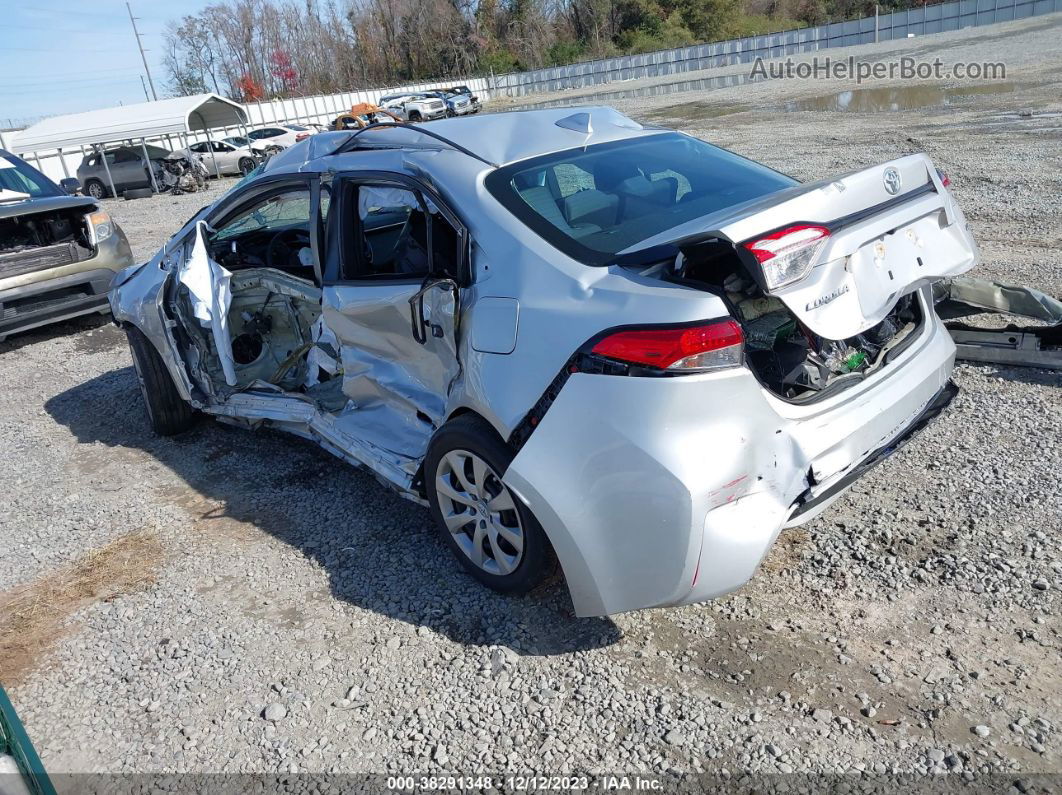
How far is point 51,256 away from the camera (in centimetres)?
772

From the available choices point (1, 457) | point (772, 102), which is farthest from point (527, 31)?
point (1, 457)

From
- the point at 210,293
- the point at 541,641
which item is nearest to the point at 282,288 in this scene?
the point at 210,293

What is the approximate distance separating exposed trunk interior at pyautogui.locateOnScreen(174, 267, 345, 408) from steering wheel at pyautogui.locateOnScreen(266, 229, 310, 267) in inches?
11.8

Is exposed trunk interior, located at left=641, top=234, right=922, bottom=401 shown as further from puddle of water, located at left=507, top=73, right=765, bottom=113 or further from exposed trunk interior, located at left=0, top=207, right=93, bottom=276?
puddle of water, located at left=507, top=73, right=765, bottom=113

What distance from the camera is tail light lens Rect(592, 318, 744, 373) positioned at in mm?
2375

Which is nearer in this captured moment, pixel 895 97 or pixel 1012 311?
pixel 1012 311

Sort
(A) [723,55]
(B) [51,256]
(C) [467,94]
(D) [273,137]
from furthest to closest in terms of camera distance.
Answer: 1. (A) [723,55]
2. (C) [467,94]
3. (D) [273,137]
4. (B) [51,256]

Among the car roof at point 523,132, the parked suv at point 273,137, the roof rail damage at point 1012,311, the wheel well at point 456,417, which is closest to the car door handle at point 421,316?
the wheel well at point 456,417

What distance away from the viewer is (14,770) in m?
2.33

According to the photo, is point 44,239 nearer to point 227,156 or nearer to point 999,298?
point 999,298

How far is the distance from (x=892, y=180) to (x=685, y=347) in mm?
1135

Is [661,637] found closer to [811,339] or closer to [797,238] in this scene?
[811,339]

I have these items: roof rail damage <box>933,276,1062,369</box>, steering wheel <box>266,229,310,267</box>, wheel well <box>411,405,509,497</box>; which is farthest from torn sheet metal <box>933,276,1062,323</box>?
steering wheel <box>266,229,310,267</box>

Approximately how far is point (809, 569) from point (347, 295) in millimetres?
2312
